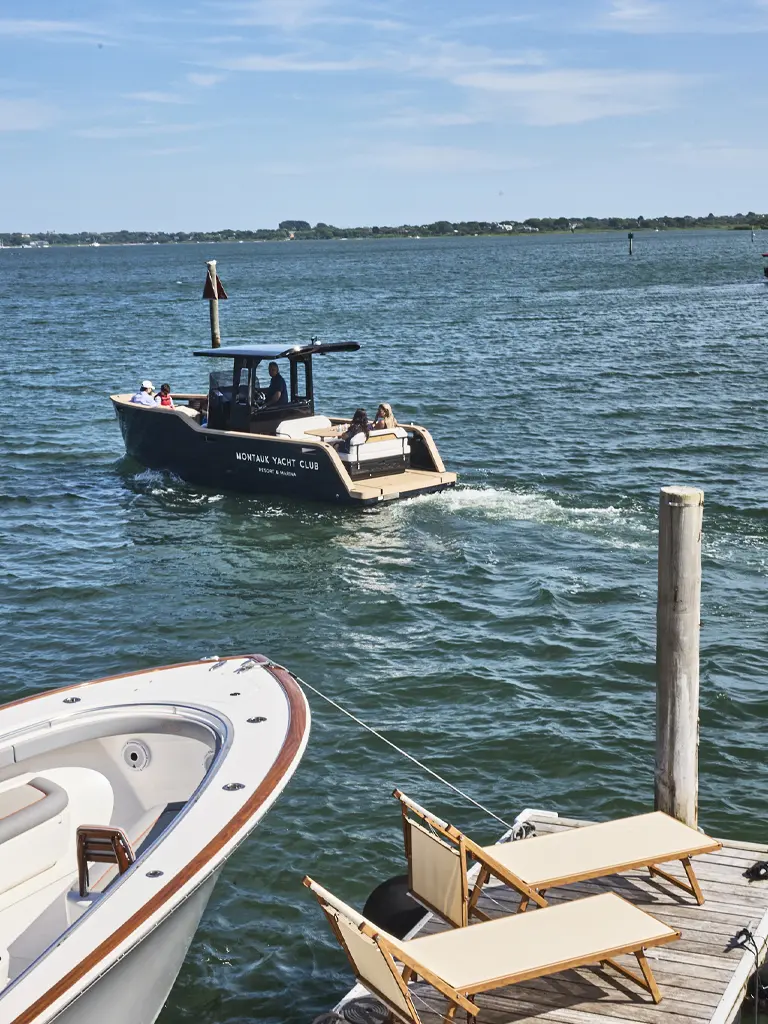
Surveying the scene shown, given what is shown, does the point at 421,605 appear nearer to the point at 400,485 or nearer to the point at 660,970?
the point at 400,485

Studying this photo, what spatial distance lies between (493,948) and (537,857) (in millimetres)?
1019

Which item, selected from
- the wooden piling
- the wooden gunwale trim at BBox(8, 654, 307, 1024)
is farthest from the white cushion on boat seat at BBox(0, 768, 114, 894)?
the wooden piling

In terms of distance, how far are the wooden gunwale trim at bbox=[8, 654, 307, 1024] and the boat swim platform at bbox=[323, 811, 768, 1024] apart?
45.6 inches

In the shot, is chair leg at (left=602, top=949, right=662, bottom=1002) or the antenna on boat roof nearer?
chair leg at (left=602, top=949, right=662, bottom=1002)

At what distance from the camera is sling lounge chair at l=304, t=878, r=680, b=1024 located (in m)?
6.02

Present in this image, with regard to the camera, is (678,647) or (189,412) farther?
(189,412)

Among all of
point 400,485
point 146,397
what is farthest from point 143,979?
point 146,397

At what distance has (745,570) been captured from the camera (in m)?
15.8

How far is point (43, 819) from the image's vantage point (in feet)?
24.7

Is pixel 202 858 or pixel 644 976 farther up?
pixel 202 858

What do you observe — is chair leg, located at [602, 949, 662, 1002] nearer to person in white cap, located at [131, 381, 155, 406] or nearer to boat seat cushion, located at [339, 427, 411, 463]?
boat seat cushion, located at [339, 427, 411, 463]

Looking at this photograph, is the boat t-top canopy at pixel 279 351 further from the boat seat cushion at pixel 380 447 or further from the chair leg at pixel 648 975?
the chair leg at pixel 648 975

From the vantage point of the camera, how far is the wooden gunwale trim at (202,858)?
547 cm

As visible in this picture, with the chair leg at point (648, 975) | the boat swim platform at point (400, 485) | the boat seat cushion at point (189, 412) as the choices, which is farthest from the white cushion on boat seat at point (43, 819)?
the boat seat cushion at point (189, 412)
